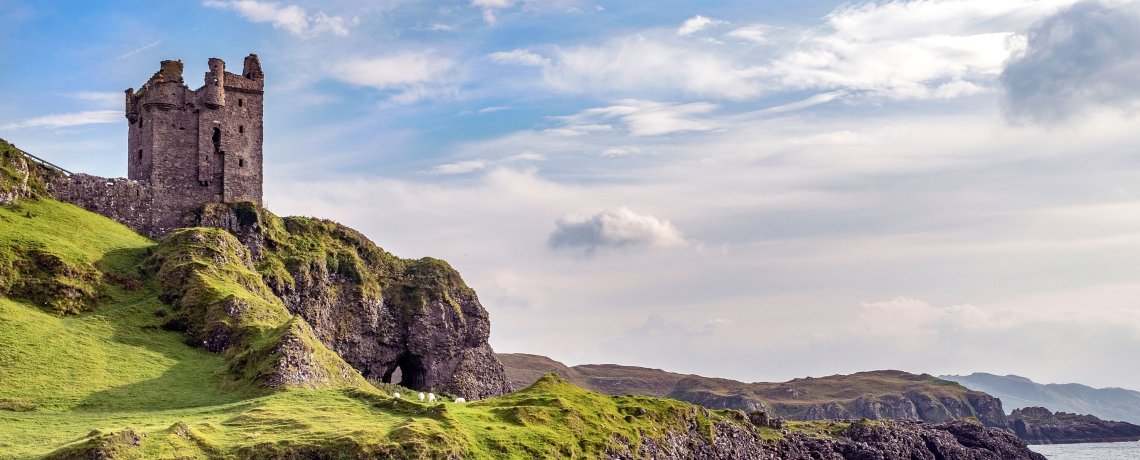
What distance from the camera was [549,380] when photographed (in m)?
80.4

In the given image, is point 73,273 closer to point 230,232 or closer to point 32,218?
point 32,218

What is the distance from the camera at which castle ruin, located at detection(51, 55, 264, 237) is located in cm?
9750

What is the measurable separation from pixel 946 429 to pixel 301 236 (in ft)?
283

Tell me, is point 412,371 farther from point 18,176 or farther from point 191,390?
point 191,390

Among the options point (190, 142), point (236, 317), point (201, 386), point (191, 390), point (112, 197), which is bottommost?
point (191, 390)

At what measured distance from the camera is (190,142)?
3984 inches

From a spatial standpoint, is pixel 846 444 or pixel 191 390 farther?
pixel 846 444

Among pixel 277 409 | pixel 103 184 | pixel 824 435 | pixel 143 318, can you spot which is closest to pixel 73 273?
pixel 143 318

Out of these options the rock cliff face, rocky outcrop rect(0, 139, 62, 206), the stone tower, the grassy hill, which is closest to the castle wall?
the stone tower

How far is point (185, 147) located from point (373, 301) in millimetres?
24118

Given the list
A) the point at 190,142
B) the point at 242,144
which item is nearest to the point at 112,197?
the point at 190,142

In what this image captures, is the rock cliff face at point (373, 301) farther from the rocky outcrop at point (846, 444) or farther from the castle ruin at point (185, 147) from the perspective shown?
the rocky outcrop at point (846, 444)

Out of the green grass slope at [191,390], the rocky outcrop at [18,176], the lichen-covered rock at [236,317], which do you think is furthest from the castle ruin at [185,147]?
the lichen-covered rock at [236,317]

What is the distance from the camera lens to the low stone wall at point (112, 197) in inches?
3620
